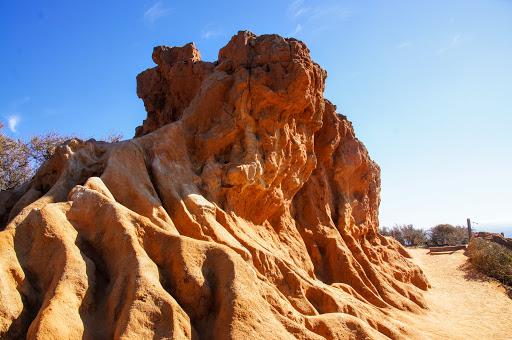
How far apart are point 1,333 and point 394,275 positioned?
1421 centimetres

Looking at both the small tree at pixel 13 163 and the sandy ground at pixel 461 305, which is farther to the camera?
the small tree at pixel 13 163

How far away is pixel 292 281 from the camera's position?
7309 millimetres

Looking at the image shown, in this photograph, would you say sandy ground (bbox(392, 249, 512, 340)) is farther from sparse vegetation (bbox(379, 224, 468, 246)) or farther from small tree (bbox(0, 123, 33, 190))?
sparse vegetation (bbox(379, 224, 468, 246))

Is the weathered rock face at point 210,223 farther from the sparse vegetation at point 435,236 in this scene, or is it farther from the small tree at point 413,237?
the small tree at point 413,237

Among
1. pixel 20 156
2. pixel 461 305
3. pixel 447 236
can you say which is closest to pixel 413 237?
pixel 447 236

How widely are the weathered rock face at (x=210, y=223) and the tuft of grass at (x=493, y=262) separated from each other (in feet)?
21.6

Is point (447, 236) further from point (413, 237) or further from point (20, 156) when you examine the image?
point (20, 156)

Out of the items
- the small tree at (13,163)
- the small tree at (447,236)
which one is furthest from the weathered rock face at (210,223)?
the small tree at (447,236)

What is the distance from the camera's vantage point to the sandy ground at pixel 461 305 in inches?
419

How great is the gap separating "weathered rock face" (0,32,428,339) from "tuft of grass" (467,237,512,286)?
21.6 ft

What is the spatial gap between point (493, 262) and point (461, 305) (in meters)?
6.69

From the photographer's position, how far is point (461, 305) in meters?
14.8

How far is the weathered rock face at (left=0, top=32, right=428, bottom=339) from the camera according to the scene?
4.21m

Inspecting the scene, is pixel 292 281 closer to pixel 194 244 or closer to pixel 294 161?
pixel 194 244
